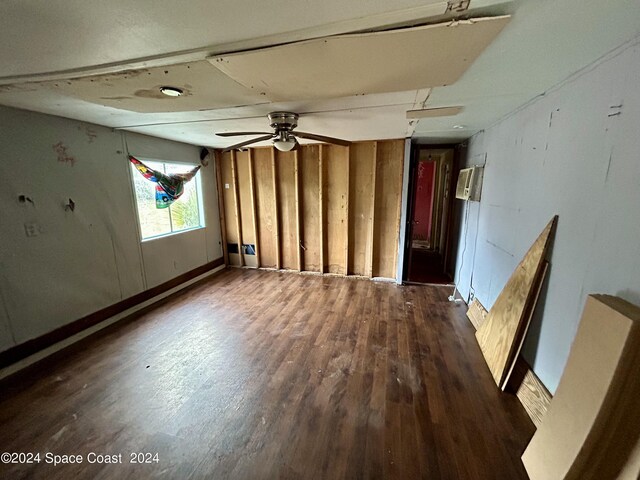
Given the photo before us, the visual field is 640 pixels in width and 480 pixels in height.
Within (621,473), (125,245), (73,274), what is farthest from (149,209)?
(621,473)

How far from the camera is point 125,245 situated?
337cm

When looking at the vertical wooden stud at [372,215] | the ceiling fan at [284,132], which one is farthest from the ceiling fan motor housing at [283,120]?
the vertical wooden stud at [372,215]

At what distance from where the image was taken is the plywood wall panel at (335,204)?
14.5 feet

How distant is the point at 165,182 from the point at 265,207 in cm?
173

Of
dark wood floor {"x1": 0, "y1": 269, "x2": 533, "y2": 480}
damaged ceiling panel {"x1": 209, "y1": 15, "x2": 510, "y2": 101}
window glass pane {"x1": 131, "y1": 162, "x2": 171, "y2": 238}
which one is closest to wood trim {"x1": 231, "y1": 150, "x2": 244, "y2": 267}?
window glass pane {"x1": 131, "y1": 162, "x2": 171, "y2": 238}

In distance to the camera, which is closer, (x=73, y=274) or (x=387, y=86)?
(x=387, y=86)

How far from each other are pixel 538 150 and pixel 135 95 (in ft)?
10.3

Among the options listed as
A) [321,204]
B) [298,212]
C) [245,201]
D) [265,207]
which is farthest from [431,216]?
[245,201]

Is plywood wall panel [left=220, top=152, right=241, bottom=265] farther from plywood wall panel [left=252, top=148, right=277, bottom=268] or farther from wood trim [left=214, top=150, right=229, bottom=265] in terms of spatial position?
plywood wall panel [left=252, top=148, right=277, bottom=268]

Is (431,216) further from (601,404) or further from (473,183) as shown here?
(601,404)

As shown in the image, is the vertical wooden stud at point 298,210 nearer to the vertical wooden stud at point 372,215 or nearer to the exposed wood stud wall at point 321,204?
the exposed wood stud wall at point 321,204

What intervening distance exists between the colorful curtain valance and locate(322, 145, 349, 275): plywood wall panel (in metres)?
2.38

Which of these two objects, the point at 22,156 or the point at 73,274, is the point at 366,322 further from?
the point at 22,156

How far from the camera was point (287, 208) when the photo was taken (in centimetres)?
486
